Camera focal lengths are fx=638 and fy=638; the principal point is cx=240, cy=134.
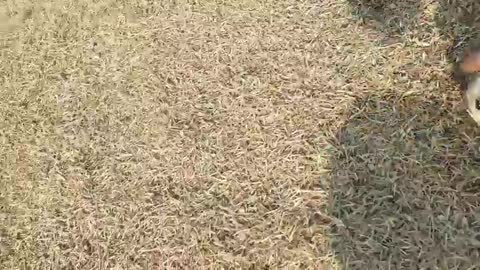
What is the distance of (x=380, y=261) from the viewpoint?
1.84 m

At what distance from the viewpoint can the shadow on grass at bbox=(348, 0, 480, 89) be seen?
2102 mm

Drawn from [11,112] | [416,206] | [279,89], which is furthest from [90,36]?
[416,206]

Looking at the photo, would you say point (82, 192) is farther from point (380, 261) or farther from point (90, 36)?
point (380, 261)

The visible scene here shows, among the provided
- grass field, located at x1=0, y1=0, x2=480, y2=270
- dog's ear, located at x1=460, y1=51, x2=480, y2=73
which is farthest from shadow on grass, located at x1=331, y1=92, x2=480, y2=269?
dog's ear, located at x1=460, y1=51, x2=480, y2=73

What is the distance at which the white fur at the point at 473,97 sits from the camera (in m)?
1.92

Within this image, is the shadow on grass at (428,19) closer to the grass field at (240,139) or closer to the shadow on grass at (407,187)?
the grass field at (240,139)

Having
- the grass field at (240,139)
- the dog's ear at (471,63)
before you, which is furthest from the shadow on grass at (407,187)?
the dog's ear at (471,63)

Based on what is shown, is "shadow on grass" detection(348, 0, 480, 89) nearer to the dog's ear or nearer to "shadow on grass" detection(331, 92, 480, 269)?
the dog's ear

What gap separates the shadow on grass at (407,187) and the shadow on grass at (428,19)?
0.73ft

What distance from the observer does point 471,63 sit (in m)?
1.97

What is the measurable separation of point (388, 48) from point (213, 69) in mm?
602

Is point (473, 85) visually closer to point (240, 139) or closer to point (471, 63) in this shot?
point (471, 63)

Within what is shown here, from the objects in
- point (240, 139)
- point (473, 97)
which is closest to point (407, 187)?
point (473, 97)

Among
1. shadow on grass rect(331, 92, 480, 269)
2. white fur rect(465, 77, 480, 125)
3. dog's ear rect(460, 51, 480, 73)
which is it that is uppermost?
dog's ear rect(460, 51, 480, 73)
